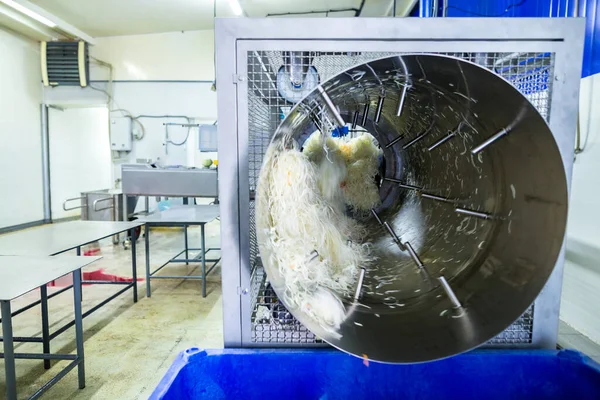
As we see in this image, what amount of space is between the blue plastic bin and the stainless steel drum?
141 mm

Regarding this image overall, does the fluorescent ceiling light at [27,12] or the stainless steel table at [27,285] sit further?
the fluorescent ceiling light at [27,12]

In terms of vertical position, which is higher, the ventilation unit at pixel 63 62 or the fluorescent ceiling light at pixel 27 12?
the fluorescent ceiling light at pixel 27 12

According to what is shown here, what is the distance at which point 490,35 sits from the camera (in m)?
0.79

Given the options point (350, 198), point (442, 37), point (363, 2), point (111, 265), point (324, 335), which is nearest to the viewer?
point (324, 335)

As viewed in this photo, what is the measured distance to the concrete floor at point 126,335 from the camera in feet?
5.66

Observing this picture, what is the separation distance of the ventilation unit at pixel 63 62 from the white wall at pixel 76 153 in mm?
659

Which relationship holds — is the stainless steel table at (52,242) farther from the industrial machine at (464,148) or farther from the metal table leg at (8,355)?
the industrial machine at (464,148)

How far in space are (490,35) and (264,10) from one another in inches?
195

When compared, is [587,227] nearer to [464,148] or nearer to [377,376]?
[464,148]

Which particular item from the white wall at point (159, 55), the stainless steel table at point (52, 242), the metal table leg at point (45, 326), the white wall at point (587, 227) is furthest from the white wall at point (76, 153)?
the white wall at point (587, 227)

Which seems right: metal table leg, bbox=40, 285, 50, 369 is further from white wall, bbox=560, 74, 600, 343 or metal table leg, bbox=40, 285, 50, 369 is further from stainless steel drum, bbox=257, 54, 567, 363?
white wall, bbox=560, 74, 600, 343

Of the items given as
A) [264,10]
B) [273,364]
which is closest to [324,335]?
[273,364]

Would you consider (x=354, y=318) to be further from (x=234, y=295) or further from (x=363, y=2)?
(x=363, y=2)

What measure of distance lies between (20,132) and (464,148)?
6830mm
